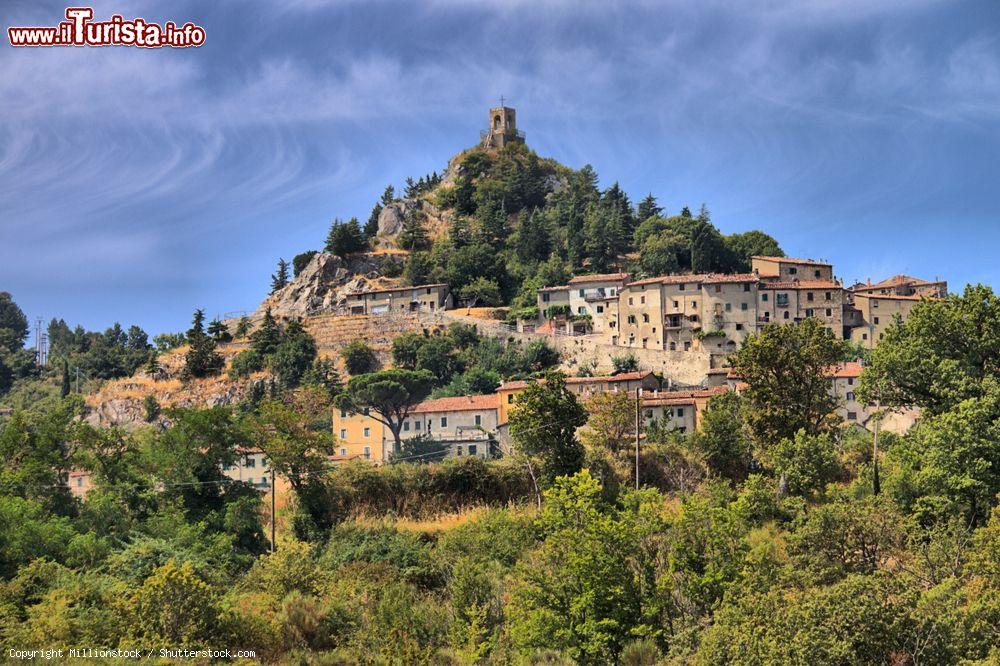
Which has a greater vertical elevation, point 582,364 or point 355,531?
point 582,364

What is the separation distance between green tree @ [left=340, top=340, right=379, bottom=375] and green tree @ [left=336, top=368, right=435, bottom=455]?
14179 millimetres

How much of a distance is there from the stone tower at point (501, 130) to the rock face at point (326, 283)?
25.8 m

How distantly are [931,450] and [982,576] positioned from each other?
608 cm

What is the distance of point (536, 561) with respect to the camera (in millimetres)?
29906

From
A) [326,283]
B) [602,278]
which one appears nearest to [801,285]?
[602,278]

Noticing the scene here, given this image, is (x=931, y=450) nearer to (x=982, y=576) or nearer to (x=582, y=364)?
(x=982, y=576)

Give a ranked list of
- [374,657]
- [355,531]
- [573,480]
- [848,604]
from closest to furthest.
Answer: [848,604], [374,657], [573,480], [355,531]

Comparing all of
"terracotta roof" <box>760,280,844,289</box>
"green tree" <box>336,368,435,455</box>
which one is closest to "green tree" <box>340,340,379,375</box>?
"green tree" <box>336,368,435,455</box>

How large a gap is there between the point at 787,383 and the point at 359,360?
131ft

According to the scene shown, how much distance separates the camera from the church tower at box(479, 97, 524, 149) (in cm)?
11250

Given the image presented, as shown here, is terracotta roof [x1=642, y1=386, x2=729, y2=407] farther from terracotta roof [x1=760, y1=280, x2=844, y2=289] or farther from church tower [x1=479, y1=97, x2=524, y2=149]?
church tower [x1=479, y1=97, x2=524, y2=149]

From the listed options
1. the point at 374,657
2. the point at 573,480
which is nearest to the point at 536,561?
the point at 573,480

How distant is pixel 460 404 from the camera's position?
171 ft

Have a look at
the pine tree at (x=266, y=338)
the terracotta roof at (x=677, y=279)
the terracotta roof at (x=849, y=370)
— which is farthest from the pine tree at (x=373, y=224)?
the terracotta roof at (x=849, y=370)
